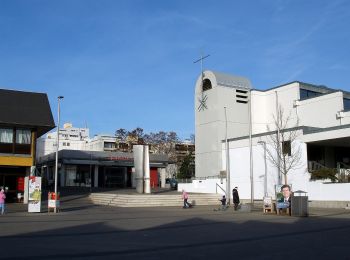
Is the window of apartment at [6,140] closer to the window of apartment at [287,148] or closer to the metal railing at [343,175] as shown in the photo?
the window of apartment at [287,148]

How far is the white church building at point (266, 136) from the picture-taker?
39844 mm

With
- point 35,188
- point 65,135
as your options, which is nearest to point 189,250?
point 35,188

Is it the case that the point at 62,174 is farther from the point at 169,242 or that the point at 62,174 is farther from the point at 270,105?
the point at 169,242

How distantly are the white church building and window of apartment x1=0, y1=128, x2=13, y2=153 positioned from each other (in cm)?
1796

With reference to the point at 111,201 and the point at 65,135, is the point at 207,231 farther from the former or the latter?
the point at 65,135

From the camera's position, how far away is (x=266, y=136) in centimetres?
4381

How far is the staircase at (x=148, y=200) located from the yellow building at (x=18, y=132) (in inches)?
288

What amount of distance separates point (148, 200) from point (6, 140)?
40.6ft

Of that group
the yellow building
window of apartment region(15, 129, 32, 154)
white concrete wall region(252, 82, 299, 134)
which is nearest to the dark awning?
the yellow building

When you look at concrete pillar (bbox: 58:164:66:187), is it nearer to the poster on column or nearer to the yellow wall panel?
the yellow wall panel

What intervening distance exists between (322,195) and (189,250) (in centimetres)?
2732

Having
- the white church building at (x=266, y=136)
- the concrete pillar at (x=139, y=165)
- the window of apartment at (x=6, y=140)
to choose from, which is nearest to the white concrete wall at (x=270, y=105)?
the white church building at (x=266, y=136)

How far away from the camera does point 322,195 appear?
37.5 m

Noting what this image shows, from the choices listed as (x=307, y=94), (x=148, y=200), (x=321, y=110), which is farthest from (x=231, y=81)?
(x=148, y=200)
